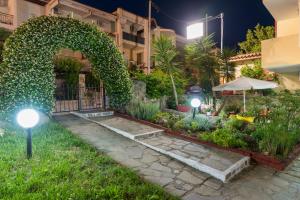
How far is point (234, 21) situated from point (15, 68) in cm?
2635

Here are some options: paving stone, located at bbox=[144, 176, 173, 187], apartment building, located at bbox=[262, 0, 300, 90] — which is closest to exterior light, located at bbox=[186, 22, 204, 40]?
apartment building, located at bbox=[262, 0, 300, 90]

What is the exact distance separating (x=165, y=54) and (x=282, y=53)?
571cm

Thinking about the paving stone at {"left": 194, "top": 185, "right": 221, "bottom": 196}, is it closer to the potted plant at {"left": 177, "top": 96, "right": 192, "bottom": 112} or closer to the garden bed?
the garden bed

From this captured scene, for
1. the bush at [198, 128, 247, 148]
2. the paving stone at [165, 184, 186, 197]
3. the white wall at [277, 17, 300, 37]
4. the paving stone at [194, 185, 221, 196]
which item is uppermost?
the white wall at [277, 17, 300, 37]

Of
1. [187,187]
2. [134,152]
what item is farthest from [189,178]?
[134,152]

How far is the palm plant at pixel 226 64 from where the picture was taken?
37.9 ft

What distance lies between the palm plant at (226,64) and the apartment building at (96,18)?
208 inches

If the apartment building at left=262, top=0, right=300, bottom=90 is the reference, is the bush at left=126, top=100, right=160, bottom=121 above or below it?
below

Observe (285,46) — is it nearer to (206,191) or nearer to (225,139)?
(225,139)

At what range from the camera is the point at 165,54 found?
35.0 feet

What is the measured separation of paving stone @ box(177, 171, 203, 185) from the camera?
143 inches

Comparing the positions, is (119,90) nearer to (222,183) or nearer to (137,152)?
(137,152)

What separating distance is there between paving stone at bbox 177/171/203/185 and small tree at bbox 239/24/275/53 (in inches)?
656

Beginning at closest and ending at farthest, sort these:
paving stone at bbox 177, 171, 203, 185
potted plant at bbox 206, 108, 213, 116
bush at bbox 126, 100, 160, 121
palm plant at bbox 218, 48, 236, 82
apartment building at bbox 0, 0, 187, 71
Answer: paving stone at bbox 177, 171, 203, 185 < bush at bbox 126, 100, 160, 121 < potted plant at bbox 206, 108, 213, 116 < palm plant at bbox 218, 48, 236, 82 < apartment building at bbox 0, 0, 187, 71
